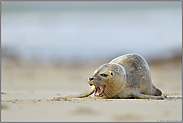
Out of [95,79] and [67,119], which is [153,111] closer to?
[67,119]

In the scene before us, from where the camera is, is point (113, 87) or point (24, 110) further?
point (113, 87)

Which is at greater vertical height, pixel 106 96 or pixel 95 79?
pixel 95 79

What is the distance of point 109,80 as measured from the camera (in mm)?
7680

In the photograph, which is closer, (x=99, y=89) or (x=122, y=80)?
(x=99, y=89)

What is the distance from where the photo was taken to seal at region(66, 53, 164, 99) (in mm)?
7672

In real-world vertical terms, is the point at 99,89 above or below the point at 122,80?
below

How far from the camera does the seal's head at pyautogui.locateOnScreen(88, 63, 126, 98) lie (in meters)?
7.62

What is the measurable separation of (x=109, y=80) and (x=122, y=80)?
41cm

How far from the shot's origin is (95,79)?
7.46 meters

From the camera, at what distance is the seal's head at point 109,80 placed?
7621 mm

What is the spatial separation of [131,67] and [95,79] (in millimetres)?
1425

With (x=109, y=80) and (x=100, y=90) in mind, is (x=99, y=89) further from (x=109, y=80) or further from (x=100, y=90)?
(x=109, y=80)

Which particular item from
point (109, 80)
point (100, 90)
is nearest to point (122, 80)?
point (109, 80)

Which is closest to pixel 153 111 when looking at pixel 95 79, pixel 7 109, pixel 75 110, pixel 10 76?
pixel 75 110
